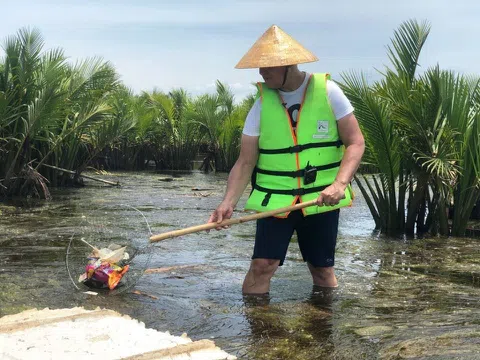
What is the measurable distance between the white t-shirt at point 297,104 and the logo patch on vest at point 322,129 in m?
0.09

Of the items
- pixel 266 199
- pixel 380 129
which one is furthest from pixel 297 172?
pixel 380 129

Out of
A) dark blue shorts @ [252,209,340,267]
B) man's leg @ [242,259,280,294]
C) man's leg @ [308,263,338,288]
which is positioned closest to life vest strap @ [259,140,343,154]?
dark blue shorts @ [252,209,340,267]

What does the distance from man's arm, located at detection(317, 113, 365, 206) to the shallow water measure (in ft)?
2.55

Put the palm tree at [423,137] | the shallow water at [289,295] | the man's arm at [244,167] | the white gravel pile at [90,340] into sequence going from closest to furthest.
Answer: the white gravel pile at [90,340]
the shallow water at [289,295]
the man's arm at [244,167]
the palm tree at [423,137]

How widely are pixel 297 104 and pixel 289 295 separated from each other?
1.40 m

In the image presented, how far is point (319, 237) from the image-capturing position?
500cm

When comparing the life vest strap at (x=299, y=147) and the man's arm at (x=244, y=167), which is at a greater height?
the life vest strap at (x=299, y=147)

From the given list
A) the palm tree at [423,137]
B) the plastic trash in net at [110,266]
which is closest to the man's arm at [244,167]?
the plastic trash in net at [110,266]

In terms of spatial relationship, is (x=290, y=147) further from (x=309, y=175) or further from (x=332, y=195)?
(x=332, y=195)

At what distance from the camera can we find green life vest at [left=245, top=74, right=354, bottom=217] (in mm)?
4840

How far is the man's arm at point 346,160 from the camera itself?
4.61m

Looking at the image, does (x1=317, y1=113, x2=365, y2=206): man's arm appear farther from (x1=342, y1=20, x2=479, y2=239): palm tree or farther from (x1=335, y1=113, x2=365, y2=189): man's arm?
(x1=342, y1=20, x2=479, y2=239): palm tree

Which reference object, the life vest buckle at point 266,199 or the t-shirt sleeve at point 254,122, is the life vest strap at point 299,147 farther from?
the life vest buckle at point 266,199

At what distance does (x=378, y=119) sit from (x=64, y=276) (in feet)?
13.7
